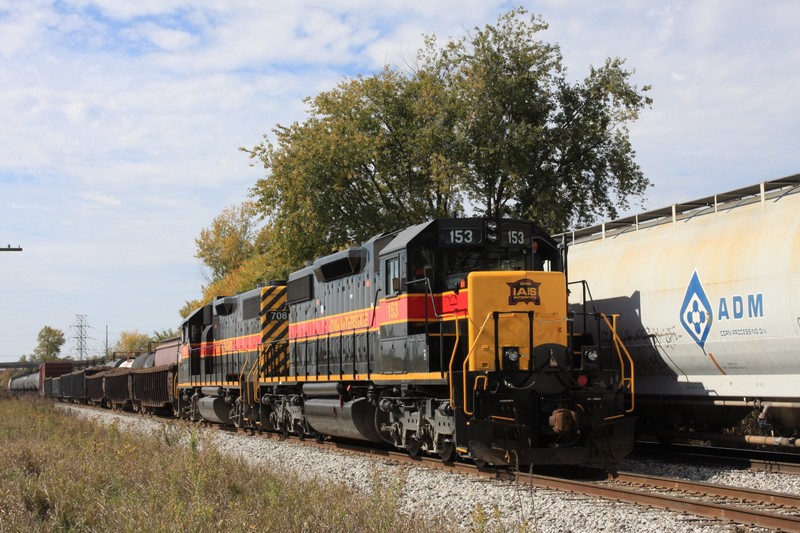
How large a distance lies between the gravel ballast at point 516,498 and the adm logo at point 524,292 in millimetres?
2511

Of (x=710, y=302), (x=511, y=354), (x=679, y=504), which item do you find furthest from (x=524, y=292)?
(x=679, y=504)

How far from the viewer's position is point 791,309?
36.0 ft

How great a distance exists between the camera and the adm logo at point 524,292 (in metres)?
12.0

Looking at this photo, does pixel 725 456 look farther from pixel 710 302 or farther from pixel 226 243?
pixel 226 243

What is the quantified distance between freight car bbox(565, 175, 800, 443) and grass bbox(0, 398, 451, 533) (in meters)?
5.39

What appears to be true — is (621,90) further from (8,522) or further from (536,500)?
(8,522)

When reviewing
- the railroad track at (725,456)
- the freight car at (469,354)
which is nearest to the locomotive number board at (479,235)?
the freight car at (469,354)

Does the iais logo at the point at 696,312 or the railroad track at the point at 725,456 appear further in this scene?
the iais logo at the point at 696,312

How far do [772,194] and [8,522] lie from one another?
10238mm

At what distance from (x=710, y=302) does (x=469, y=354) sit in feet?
11.8

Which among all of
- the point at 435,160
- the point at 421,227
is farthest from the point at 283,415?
the point at 435,160

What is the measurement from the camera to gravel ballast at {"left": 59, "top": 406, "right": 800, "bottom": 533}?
8.11 meters

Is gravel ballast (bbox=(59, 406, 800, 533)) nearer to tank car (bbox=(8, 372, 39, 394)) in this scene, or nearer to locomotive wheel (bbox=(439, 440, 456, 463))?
locomotive wheel (bbox=(439, 440, 456, 463))

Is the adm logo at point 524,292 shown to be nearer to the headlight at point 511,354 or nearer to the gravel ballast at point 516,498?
the headlight at point 511,354
